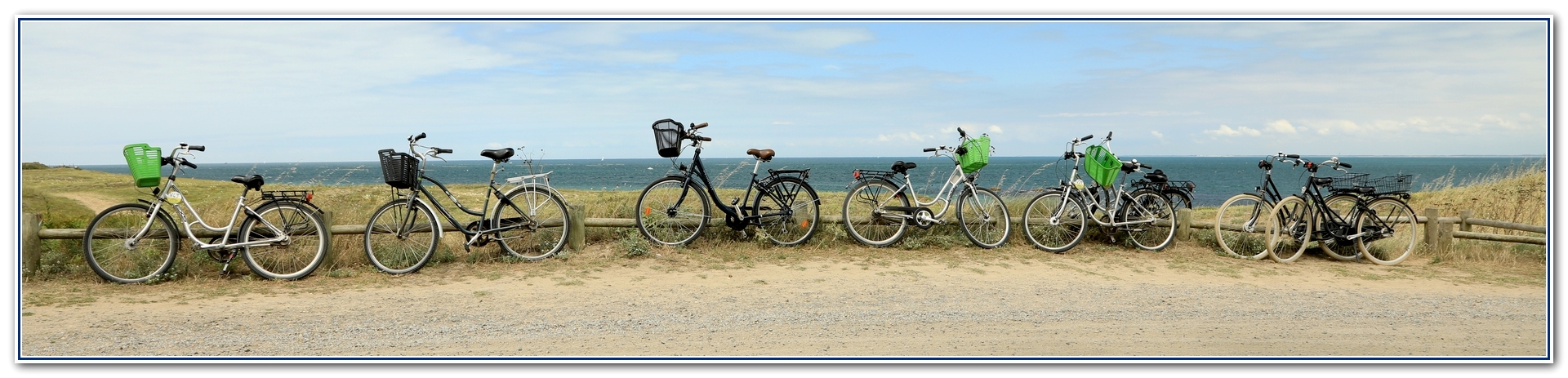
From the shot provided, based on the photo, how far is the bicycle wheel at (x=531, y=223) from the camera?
7594mm

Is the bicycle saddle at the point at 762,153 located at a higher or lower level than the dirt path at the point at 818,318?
higher

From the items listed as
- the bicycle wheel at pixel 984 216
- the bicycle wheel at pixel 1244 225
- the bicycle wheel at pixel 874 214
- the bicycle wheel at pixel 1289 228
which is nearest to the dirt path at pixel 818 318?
the bicycle wheel at pixel 1289 228

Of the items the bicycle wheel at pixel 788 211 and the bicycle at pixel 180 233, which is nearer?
the bicycle at pixel 180 233

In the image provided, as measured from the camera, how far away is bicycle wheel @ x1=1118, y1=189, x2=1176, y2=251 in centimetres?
865

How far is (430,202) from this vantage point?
24.4 feet

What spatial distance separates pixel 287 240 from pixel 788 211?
170 inches

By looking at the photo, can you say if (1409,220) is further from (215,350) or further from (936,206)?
(215,350)

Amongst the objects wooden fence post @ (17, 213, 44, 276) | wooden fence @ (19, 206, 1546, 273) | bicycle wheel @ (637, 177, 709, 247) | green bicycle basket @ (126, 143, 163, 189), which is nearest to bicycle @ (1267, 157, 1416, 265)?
wooden fence @ (19, 206, 1546, 273)

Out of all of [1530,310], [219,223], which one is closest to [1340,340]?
[1530,310]

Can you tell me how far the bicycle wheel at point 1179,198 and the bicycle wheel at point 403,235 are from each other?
23.1 feet

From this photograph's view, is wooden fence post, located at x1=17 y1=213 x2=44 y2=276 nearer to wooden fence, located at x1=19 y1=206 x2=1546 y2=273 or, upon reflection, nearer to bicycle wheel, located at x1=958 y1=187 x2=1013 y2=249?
wooden fence, located at x1=19 y1=206 x2=1546 y2=273

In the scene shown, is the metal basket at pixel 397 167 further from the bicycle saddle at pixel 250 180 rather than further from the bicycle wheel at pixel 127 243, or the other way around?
the bicycle wheel at pixel 127 243

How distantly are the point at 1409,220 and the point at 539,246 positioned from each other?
8.33 metres

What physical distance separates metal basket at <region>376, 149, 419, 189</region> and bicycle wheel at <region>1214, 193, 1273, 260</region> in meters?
7.46
